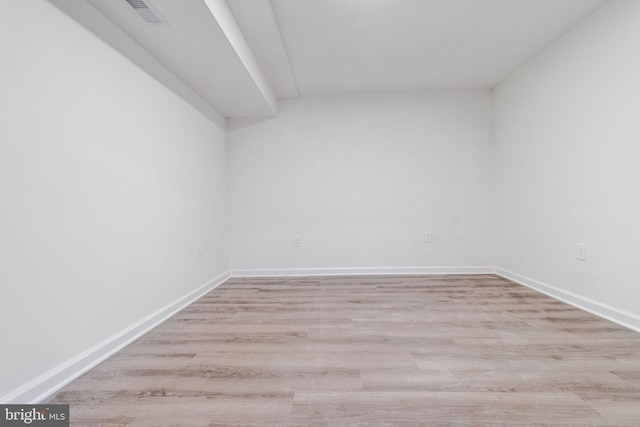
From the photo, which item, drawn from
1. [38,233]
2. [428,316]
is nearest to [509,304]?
[428,316]

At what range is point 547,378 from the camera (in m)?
1.41

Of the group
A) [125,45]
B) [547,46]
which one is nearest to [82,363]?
[125,45]

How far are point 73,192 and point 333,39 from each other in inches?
85.6

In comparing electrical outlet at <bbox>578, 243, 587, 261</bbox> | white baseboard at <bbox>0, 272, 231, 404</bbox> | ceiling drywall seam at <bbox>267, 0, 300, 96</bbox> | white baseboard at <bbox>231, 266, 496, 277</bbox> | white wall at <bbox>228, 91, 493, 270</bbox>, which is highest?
ceiling drywall seam at <bbox>267, 0, 300, 96</bbox>

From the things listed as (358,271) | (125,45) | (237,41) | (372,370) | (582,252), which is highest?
(237,41)

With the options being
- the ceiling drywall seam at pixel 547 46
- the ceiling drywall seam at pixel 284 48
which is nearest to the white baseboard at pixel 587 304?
the ceiling drywall seam at pixel 547 46

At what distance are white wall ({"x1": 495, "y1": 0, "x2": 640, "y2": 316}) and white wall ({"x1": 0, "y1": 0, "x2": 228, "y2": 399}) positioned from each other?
332 centimetres

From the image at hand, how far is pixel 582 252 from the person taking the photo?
2385 millimetres

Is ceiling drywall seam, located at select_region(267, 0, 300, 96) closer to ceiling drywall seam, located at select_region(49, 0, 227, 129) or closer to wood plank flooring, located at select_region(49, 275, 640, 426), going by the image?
ceiling drywall seam, located at select_region(49, 0, 227, 129)

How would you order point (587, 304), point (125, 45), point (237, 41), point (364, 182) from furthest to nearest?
point (364, 182) < point (587, 304) < point (237, 41) < point (125, 45)

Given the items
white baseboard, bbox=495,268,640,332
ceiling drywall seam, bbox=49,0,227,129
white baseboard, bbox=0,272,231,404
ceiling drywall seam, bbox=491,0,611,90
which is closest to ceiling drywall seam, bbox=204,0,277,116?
ceiling drywall seam, bbox=49,0,227,129

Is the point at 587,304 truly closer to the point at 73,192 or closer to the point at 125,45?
the point at 73,192

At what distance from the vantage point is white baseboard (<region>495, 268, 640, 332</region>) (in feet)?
6.49

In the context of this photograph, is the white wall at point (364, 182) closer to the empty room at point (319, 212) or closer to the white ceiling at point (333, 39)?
the empty room at point (319, 212)
